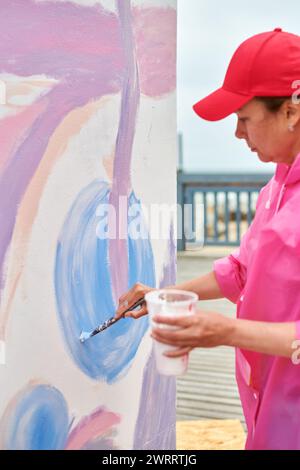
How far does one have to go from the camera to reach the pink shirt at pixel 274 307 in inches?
42.4

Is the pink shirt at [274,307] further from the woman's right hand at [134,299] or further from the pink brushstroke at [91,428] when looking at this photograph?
the pink brushstroke at [91,428]

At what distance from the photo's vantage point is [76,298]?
1332mm

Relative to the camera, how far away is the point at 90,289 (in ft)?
4.54

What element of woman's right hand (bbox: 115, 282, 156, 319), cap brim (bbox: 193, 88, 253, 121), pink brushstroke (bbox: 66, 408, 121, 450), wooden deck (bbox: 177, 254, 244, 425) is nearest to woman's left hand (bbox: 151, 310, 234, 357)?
woman's right hand (bbox: 115, 282, 156, 319)

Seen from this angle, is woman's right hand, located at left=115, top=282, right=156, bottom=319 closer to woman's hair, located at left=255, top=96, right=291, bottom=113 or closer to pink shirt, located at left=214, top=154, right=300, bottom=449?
pink shirt, located at left=214, top=154, right=300, bottom=449

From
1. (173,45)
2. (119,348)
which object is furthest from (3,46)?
(119,348)

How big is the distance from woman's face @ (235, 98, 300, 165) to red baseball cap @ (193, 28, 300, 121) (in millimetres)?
24

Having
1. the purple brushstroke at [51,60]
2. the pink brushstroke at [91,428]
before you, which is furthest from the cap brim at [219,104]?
the pink brushstroke at [91,428]

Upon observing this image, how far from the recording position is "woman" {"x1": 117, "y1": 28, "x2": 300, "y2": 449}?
3.46 feet

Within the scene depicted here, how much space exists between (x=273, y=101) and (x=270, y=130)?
54 millimetres

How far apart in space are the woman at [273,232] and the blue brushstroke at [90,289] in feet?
1.23

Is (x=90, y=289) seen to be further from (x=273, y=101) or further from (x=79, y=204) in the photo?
(x=273, y=101)
